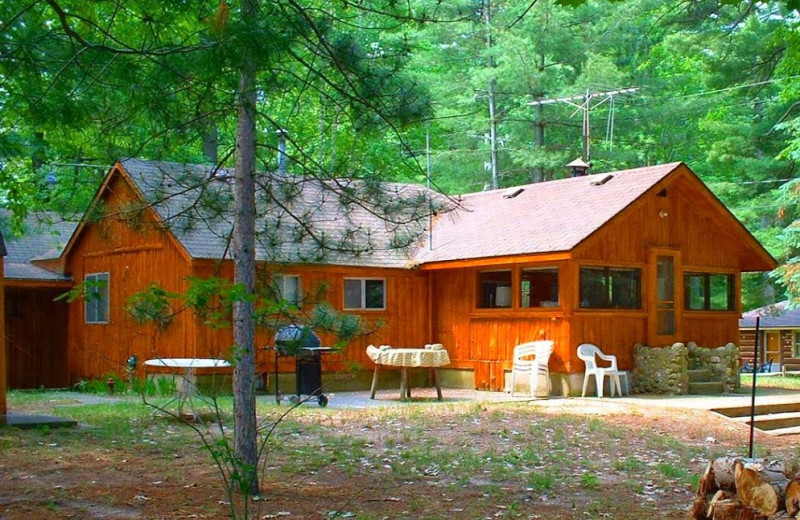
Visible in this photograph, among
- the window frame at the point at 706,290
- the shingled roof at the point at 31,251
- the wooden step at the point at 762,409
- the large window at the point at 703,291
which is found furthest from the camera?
the shingled roof at the point at 31,251

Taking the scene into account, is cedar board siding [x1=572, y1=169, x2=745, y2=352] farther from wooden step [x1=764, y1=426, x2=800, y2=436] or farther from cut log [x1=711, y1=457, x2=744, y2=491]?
cut log [x1=711, y1=457, x2=744, y2=491]

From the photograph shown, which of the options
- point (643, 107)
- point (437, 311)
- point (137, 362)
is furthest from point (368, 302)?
point (643, 107)

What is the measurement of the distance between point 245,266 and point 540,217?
464 inches

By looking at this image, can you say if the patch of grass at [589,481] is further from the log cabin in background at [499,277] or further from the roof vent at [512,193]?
the roof vent at [512,193]

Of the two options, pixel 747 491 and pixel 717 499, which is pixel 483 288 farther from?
pixel 747 491

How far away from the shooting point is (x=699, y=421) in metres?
14.0

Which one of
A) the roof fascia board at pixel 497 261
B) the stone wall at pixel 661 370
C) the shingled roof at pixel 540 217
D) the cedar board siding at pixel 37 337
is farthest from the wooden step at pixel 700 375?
the cedar board siding at pixel 37 337

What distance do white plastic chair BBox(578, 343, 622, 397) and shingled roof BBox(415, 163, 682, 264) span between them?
1.90m

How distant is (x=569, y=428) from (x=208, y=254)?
710 centimetres

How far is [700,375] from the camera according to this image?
18.5 m

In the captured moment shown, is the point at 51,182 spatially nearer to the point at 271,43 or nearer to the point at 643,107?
the point at 271,43

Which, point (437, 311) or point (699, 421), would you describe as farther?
point (437, 311)

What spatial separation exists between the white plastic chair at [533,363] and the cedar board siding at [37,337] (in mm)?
9700

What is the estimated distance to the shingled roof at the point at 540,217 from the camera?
17.5 m
